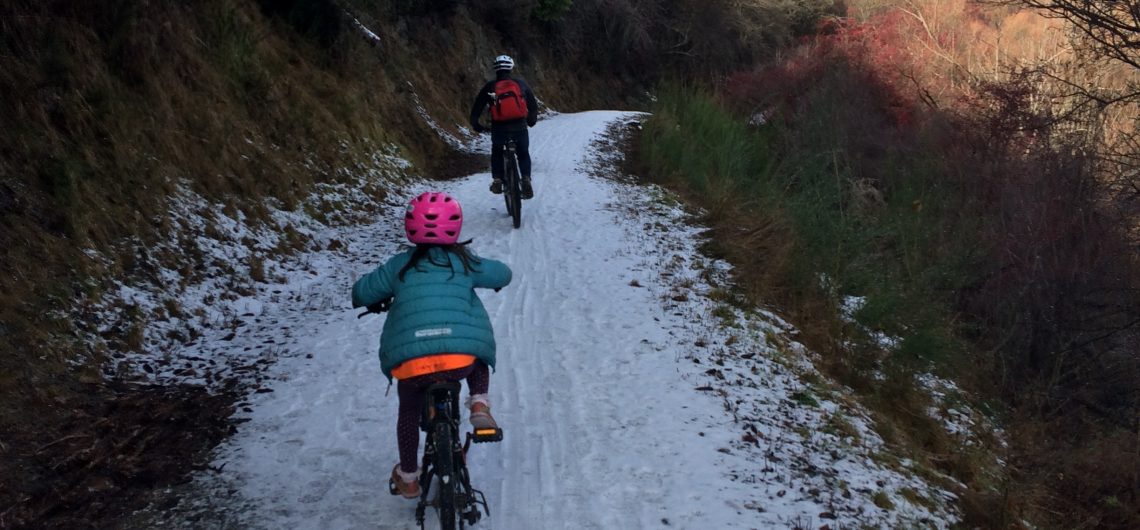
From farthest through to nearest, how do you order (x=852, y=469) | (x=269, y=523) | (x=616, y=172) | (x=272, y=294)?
(x=616, y=172) < (x=272, y=294) < (x=852, y=469) < (x=269, y=523)

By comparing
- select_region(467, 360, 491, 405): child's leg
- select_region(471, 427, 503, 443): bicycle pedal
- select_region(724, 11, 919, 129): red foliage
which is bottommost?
select_region(471, 427, 503, 443): bicycle pedal

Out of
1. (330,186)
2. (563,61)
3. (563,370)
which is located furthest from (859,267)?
(563,61)

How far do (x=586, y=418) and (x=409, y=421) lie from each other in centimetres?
178

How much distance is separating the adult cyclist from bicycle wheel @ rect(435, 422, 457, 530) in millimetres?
6814

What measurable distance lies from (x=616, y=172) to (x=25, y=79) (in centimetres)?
Answer: 1025

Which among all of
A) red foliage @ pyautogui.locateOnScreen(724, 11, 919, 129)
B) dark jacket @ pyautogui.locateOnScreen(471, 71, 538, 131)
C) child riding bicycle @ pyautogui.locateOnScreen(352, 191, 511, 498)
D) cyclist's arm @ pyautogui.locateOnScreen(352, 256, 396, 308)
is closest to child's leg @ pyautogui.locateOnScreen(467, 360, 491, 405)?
child riding bicycle @ pyautogui.locateOnScreen(352, 191, 511, 498)

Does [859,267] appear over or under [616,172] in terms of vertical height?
under

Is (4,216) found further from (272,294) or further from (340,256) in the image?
(340,256)

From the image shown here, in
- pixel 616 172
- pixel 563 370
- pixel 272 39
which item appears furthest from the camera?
pixel 616 172

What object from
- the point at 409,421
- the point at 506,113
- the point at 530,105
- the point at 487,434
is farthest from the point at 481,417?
the point at 530,105

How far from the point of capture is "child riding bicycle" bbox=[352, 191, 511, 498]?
3.69m

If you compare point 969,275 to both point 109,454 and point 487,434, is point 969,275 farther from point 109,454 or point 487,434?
point 109,454

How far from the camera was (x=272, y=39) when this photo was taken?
41.0 feet

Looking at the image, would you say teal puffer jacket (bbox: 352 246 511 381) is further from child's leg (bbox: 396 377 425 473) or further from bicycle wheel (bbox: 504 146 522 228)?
bicycle wheel (bbox: 504 146 522 228)
